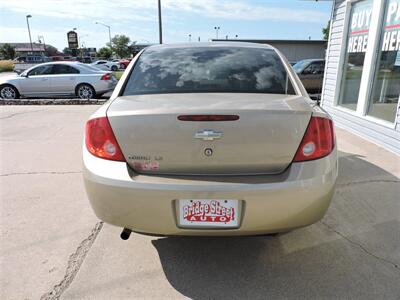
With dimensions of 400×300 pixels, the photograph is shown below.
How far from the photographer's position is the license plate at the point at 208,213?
1.91 metres

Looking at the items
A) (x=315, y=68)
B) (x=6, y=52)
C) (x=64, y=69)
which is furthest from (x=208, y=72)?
(x=6, y=52)

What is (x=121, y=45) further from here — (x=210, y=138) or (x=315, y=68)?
(x=210, y=138)

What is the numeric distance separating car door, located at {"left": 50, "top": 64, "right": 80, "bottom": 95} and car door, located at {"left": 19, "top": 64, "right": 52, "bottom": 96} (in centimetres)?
19

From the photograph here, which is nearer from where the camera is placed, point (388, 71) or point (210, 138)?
point (210, 138)

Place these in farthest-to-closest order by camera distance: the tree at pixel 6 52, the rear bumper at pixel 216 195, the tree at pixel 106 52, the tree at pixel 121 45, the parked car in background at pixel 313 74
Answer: the tree at pixel 6 52 → the tree at pixel 106 52 → the tree at pixel 121 45 → the parked car in background at pixel 313 74 → the rear bumper at pixel 216 195

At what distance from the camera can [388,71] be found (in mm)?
5641

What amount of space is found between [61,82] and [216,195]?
11035 millimetres

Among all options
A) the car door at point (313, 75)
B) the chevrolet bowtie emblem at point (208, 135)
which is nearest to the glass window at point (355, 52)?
the chevrolet bowtie emblem at point (208, 135)

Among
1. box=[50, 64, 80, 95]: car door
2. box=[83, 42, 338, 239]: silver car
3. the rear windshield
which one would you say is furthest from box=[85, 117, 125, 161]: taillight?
box=[50, 64, 80, 95]: car door

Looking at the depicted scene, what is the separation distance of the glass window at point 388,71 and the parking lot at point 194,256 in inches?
93.4

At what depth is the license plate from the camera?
1.91 metres

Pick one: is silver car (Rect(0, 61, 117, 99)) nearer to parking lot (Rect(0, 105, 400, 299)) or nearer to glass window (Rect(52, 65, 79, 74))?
glass window (Rect(52, 65, 79, 74))

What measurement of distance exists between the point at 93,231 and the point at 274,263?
5.23 ft

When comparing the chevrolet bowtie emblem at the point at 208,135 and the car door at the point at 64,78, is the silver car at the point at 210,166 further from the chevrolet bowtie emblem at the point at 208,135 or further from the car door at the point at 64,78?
the car door at the point at 64,78
